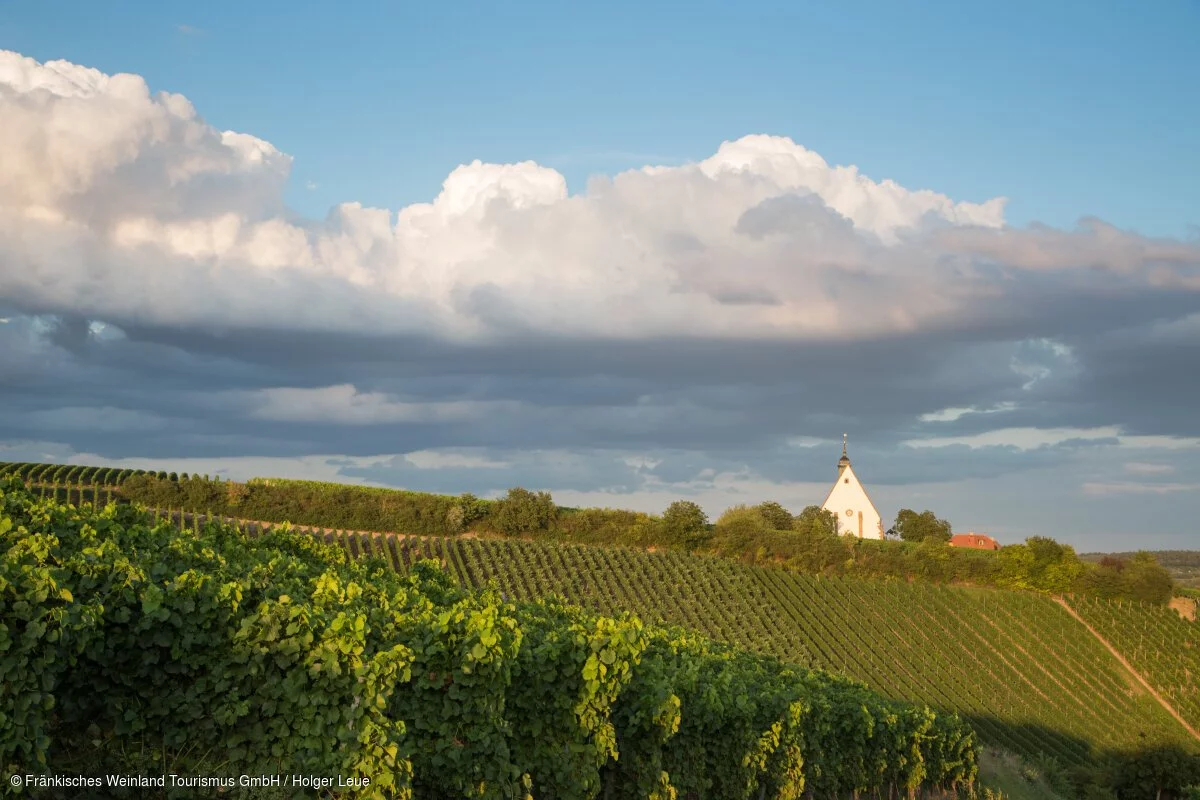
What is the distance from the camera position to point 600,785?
476 inches

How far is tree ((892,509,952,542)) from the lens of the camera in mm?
142625

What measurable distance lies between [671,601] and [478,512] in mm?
21094

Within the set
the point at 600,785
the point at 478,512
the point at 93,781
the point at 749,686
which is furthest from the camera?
the point at 478,512

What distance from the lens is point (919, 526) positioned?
14462 centimetres

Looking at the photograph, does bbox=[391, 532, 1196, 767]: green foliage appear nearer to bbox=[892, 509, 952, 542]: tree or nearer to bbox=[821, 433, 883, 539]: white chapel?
bbox=[821, 433, 883, 539]: white chapel

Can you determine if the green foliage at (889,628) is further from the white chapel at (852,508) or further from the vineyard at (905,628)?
the white chapel at (852,508)

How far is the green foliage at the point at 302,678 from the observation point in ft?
30.0

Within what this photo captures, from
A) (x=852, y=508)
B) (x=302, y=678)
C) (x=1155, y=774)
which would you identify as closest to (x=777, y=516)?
(x=852, y=508)

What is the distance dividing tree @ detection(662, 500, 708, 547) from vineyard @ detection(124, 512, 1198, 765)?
9.50 feet

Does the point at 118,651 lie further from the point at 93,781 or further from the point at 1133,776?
the point at 1133,776

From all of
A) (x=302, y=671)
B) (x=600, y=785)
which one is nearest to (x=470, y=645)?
(x=302, y=671)

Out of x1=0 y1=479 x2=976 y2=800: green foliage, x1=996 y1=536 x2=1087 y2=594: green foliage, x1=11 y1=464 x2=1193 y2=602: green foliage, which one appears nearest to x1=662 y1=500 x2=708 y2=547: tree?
x1=11 y1=464 x2=1193 y2=602: green foliage

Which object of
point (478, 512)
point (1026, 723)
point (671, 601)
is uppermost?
point (478, 512)

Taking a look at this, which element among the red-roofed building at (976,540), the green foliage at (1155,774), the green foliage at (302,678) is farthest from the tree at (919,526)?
the green foliage at (302,678)
